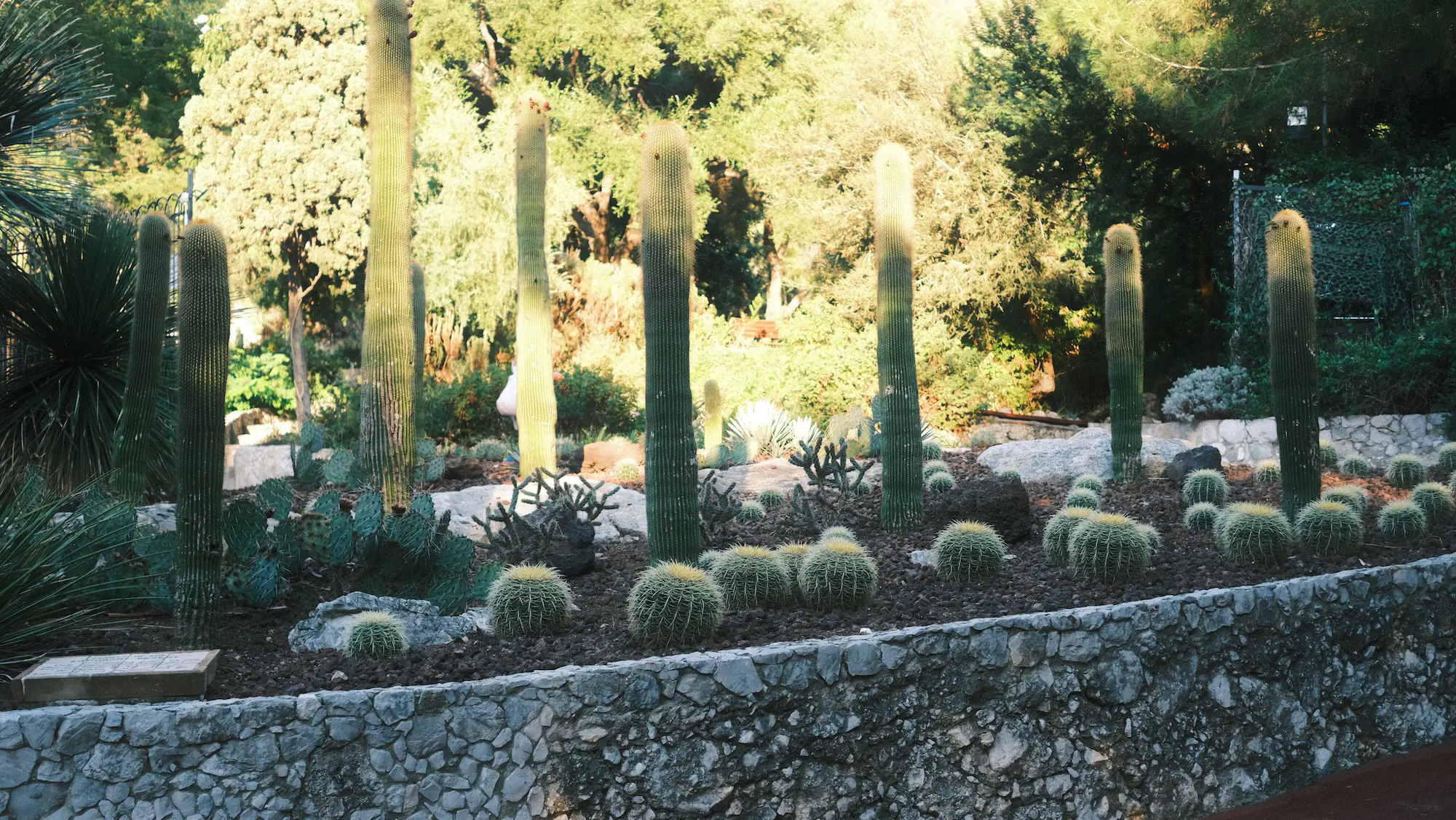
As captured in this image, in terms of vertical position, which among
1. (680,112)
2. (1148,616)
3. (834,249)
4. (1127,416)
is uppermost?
(680,112)

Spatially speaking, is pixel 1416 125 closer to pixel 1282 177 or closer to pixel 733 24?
pixel 1282 177

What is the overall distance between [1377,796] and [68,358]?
8893 millimetres

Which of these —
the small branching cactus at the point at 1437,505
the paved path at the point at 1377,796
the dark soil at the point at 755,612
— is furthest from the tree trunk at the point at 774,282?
the paved path at the point at 1377,796

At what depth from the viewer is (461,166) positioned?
853 inches

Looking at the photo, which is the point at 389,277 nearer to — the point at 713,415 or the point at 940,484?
the point at 940,484

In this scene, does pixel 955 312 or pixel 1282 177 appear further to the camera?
pixel 955 312

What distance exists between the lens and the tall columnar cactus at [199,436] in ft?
18.0

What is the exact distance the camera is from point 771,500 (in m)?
9.57

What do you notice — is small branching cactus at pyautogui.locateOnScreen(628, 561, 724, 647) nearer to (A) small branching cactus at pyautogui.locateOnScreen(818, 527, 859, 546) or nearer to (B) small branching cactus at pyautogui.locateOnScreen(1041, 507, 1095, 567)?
(A) small branching cactus at pyautogui.locateOnScreen(818, 527, 859, 546)

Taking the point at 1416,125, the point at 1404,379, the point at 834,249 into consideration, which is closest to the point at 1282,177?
the point at 1416,125

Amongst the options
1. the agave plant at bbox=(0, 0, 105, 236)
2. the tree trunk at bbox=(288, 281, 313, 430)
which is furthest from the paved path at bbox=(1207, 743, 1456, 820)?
the tree trunk at bbox=(288, 281, 313, 430)

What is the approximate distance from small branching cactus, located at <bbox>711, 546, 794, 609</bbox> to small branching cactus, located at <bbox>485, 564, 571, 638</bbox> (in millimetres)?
789

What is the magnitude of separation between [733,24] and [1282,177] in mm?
13043

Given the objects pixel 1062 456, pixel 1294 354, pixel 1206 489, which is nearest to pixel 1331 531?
pixel 1294 354
